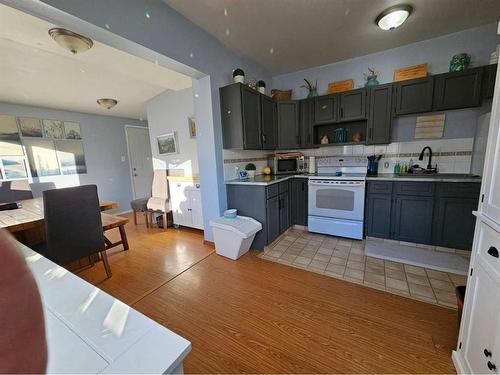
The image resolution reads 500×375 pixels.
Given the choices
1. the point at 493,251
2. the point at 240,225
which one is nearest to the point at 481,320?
the point at 493,251

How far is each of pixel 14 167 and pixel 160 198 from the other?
2.33 meters

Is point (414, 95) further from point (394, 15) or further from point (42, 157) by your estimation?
point (42, 157)

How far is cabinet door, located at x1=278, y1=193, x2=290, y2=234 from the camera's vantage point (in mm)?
2912

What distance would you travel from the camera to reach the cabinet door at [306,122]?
126 inches

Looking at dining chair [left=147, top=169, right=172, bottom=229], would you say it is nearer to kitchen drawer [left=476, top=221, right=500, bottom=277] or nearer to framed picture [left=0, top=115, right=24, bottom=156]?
framed picture [left=0, top=115, right=24, bottom=156]

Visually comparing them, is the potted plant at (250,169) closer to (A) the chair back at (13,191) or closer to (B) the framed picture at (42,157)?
(A) the chair back at (13,191)

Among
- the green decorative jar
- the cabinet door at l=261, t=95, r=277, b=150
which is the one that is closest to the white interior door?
the cabinet door at l=261, t=95, r=277, b=150

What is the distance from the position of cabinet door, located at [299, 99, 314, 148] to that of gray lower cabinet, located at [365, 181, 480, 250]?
1155 mm

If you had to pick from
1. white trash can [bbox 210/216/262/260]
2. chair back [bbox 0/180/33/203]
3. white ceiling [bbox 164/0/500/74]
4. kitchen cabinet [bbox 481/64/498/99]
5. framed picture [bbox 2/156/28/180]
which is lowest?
white trash can [bbox 210/216/262/260]

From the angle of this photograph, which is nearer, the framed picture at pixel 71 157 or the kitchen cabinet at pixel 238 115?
the kitchen cabinet at pixel 238 115

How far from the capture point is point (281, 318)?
1546mm

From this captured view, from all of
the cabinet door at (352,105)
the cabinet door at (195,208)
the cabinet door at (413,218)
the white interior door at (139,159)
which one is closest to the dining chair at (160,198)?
the cabinet door at (195,208)

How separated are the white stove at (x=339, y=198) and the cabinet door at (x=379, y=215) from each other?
12 centimetres

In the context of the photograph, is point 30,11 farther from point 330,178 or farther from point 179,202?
point 330,178
